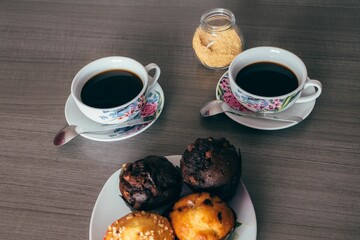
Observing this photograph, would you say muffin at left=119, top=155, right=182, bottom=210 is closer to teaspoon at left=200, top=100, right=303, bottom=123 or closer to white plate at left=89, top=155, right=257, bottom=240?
white plate at left=89, top=155, right=257, bottom=240

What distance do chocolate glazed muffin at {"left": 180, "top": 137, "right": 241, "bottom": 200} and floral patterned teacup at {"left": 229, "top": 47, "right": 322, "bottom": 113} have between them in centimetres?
15

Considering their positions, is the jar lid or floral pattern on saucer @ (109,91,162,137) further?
the jar lid

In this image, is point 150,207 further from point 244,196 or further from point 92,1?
point 92,1

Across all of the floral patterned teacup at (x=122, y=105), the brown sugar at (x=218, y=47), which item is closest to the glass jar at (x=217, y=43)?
the brown sugar at (x=218, y=47)

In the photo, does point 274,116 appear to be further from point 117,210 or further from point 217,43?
point 117,210

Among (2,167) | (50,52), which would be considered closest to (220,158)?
(2,167)

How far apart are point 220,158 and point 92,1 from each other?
721 millimetres

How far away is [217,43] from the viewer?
0.97 metres

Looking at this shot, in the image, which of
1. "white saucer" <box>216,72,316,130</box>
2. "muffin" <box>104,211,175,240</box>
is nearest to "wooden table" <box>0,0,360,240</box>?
"white saucer" <box>216,72,316,130</box>

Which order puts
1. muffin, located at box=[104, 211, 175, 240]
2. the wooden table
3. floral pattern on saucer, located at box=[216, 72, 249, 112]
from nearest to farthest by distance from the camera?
muffin, located at box=[104, 211, 175, 240] → the wooden table → floral pattern on saucer, located at box=[216, 72, 249, 112]

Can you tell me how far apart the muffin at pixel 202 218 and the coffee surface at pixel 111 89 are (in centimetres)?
28

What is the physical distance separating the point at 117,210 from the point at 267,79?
0.40 metres

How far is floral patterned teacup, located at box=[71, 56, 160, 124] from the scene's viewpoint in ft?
2.70

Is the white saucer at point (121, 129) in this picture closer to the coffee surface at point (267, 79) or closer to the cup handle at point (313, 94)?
the coffee surface at point (267, 79)
